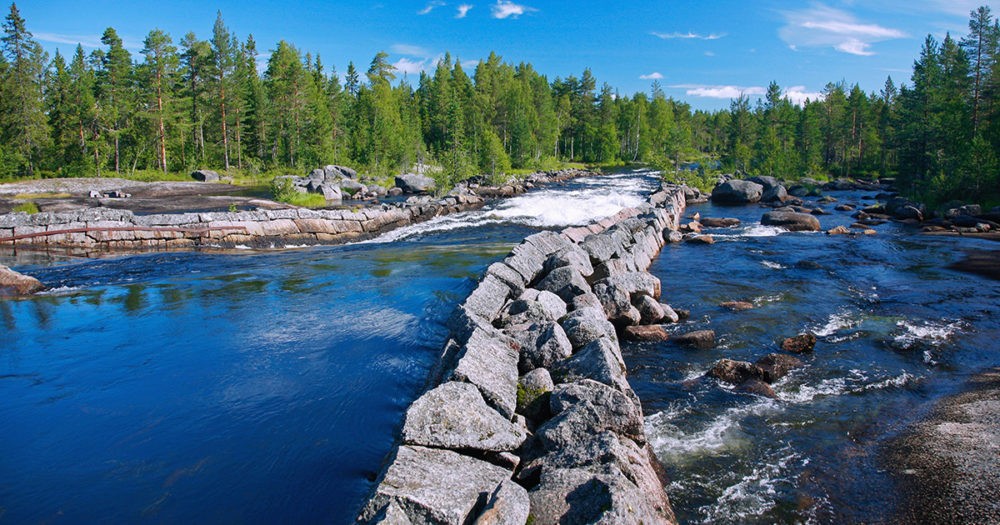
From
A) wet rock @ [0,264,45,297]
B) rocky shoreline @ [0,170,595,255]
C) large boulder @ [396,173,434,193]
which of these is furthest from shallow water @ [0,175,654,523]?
large boulder @ [396,173,434,193]

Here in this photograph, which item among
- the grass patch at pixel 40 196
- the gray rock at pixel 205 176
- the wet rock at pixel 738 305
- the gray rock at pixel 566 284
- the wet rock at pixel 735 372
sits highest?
the gray rock at pixel 205 176

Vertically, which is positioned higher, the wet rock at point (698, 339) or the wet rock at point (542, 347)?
the wet rock at point (542, 347)

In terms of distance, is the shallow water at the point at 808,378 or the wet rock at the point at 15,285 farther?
the wet rock at the point at 15,285

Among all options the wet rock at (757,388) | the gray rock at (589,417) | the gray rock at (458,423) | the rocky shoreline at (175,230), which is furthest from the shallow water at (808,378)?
the rocky shoreline at (175,230)

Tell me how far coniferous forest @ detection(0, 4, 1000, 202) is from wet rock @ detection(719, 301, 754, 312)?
3006 cm

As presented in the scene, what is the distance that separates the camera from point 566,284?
11266 millimetres

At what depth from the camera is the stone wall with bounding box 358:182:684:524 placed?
168 inches

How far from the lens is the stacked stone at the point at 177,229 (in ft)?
65.7

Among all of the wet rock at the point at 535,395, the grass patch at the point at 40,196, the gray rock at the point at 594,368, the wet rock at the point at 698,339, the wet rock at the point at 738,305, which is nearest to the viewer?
the wet rock at the point at 535,395

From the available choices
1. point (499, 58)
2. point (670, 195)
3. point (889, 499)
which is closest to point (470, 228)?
point (670, 195)

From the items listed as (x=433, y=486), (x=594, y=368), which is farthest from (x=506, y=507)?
(x=594, y=368)

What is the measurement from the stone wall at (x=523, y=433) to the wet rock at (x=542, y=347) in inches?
0.7

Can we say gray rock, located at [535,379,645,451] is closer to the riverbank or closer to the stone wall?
the stone wall

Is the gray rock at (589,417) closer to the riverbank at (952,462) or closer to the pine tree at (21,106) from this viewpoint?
the riverbank at (952,462)
